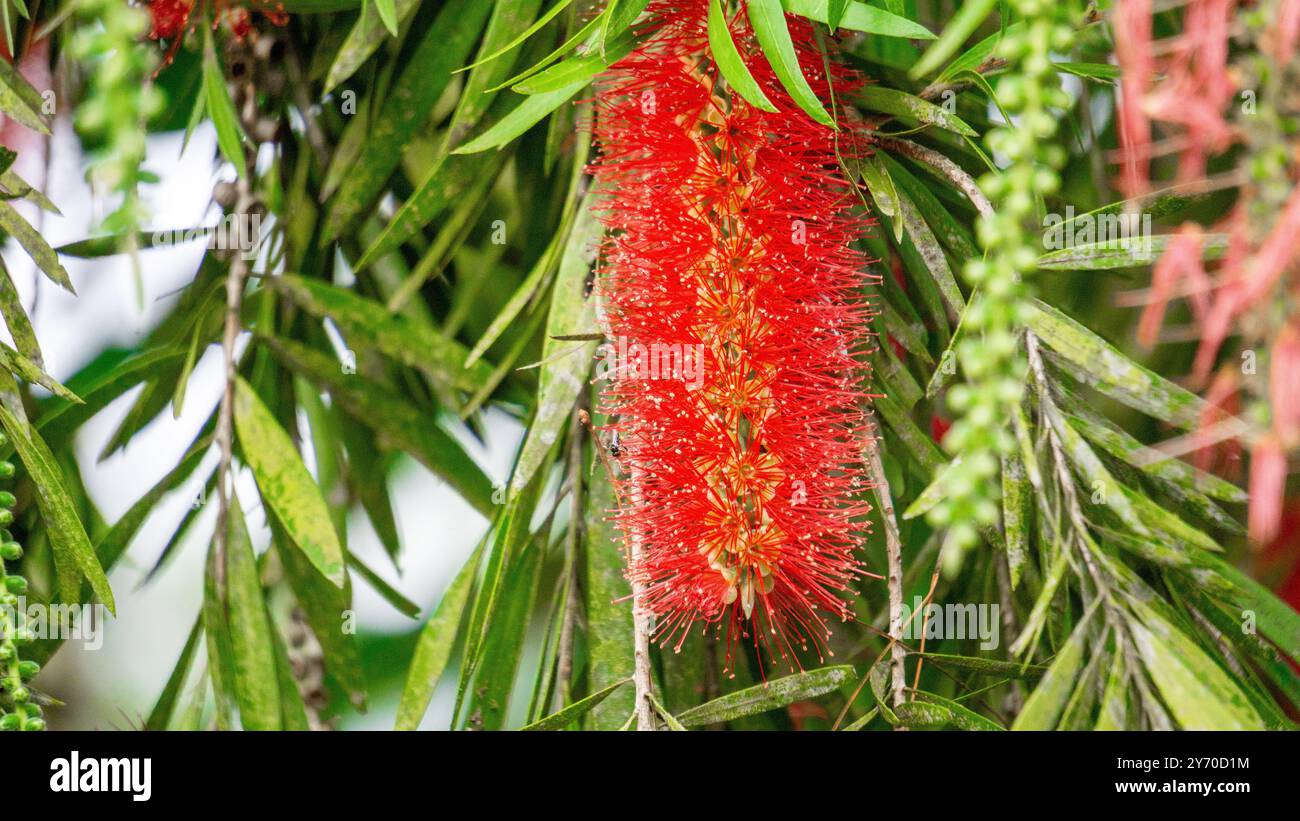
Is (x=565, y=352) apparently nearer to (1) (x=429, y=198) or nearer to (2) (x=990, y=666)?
(1) (x=429, y=198)

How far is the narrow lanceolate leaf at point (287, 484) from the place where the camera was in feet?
2.70

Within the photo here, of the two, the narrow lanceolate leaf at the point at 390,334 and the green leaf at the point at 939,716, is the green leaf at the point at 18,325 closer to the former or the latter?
the narrow lanceolate leaf at the point at 390,334

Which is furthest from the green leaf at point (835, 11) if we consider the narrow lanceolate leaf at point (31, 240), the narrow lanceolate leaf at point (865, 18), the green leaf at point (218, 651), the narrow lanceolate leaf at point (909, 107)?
the green leaf at point (218, 651)

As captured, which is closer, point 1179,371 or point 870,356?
point 870,356

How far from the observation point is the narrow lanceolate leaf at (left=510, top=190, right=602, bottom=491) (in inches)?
31.9

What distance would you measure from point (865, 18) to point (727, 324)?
0.20 meters

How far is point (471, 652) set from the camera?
2.62 feet

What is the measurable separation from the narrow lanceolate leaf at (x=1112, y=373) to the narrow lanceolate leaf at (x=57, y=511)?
609 mm

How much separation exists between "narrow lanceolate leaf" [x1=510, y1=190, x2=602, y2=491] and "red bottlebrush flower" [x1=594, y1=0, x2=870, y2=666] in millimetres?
88

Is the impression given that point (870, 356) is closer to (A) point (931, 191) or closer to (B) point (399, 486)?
(A) point (931, 191)

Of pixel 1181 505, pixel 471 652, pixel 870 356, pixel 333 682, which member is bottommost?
pixel 333 682

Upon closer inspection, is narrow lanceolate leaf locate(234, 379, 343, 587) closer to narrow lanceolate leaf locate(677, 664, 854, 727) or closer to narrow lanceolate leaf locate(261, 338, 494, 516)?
narrow lanceolate leaf locate(261, 338, 494, 516)
